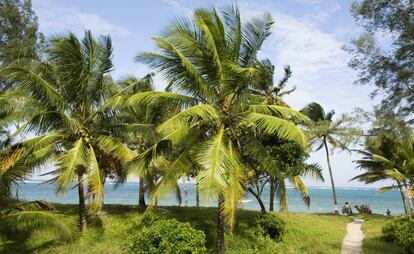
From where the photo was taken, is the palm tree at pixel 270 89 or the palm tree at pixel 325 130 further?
the palm tree at pixel 325 130

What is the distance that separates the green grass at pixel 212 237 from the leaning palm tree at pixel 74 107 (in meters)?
1.79

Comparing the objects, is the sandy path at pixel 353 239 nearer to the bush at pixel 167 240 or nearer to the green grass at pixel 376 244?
the green grass at pixel 376 244

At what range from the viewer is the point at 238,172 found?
448 inches

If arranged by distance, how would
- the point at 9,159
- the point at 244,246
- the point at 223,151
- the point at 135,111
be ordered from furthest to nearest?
the point at 135,111
the point at 244,246
the point at 9,159
the point at 223,151

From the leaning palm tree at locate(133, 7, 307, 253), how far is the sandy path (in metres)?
6.16

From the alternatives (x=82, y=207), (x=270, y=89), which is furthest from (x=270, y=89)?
(x=82, y=207)

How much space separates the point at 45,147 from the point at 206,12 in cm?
753

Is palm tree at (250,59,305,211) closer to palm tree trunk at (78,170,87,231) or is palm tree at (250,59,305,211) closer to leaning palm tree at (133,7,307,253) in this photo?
leaning palm tree at (133,7,307,253)

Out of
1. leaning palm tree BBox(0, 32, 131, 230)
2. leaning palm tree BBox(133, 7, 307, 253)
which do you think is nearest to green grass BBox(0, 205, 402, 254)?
leaning palm tree BBox(0, 32, 131, 230)

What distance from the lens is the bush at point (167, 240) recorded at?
10.7 m

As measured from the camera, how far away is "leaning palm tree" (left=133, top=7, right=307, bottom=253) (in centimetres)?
1150

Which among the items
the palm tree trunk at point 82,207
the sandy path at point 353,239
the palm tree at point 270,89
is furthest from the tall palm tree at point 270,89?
the palm tree trunk at point 82,207

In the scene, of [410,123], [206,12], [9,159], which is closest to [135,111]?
[9,159]

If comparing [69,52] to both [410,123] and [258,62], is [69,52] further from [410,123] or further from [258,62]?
[410,123]
